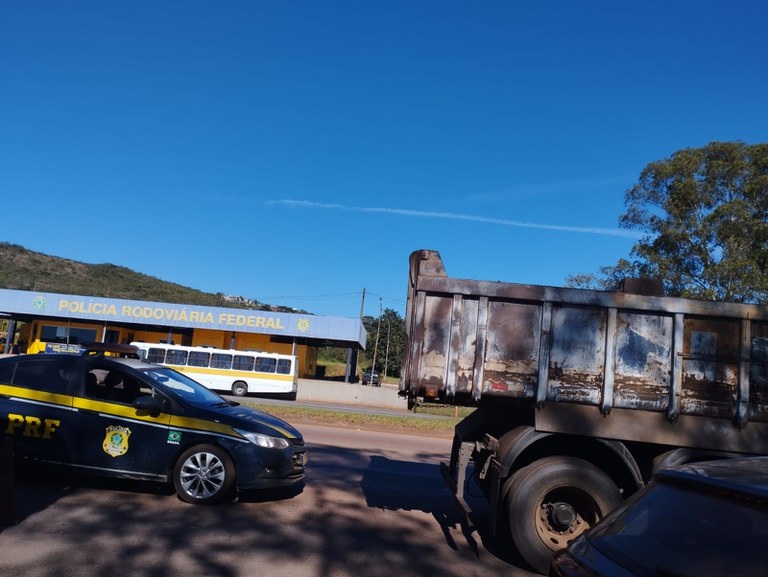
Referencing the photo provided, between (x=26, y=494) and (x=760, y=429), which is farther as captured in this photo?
(x=26, y=494)

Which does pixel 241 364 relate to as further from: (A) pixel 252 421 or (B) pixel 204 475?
(B) pixel 204 475

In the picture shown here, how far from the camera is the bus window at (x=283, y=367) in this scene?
34.6 metres

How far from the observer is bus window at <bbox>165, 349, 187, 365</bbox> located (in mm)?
34031

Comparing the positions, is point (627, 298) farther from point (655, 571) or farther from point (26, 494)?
point (26, 494)

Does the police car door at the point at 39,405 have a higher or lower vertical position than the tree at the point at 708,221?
lower

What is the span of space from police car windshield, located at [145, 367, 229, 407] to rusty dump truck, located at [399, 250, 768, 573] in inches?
110

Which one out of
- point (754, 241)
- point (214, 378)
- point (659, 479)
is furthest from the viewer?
point (214, 378)

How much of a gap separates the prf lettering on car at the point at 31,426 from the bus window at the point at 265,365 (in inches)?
1087

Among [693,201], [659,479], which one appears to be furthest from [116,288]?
[659,479]

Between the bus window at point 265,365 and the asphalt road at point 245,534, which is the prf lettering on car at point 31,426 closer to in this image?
the asphalt road at point 245,534

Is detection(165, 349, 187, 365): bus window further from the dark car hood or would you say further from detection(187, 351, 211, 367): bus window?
the dark car hood

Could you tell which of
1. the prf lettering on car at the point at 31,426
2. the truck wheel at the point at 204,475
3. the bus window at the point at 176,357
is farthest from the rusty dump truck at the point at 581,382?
the bus window at the point at 176,357

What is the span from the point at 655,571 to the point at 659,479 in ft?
1.99

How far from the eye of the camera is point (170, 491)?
738 cm
